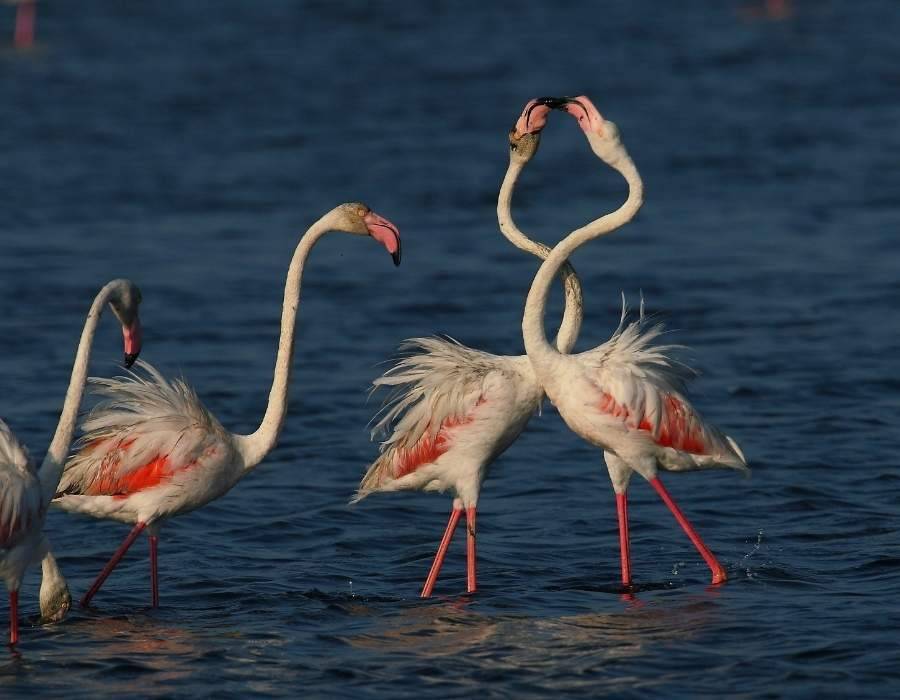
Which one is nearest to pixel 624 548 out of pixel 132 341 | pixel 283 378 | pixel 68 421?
pixel 283 378

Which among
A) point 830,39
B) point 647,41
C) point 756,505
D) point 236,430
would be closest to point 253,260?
point 236,430

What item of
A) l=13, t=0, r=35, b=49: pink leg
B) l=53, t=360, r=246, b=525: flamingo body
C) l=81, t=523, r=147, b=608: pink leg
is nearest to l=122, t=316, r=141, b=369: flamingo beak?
l=53, t=360, r=246, b=525: flamingo body

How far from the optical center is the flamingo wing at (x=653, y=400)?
27.0ft

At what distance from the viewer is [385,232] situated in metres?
8.21

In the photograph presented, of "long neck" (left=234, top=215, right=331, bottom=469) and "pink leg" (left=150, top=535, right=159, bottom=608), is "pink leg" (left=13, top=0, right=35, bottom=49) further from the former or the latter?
"pink leg" (left=150, top=535, right=159, bottom=608)

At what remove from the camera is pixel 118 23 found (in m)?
30.4

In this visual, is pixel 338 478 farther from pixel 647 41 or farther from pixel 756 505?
pixel 647 41

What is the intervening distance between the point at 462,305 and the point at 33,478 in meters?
7.69

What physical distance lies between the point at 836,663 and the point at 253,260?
9931 mm

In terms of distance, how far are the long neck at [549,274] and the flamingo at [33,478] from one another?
1.83 m

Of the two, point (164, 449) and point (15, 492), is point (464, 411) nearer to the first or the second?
point (164, 449)

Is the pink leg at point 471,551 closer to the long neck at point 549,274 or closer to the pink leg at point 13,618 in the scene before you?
the long neck at point 549,274

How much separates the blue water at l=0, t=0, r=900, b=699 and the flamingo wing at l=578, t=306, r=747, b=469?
68cm

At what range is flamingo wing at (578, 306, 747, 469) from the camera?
823 cm
